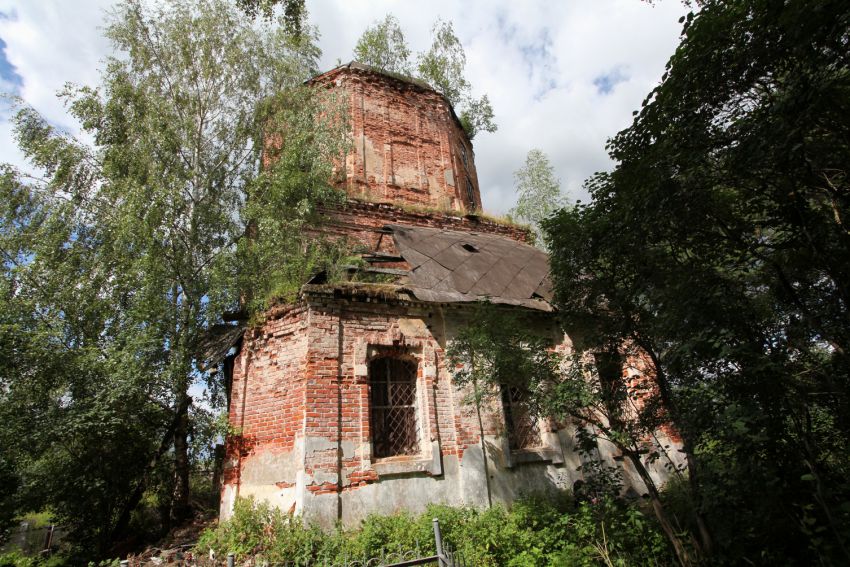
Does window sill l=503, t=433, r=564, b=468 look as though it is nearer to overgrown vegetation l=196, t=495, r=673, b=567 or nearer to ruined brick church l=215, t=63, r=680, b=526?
ruined brick church l=215, t=63, r=680, b=526

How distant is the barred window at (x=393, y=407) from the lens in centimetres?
773

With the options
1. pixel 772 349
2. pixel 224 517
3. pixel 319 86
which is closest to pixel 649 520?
pixel 772 349

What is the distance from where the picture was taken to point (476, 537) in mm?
6254

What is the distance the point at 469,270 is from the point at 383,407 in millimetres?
3575

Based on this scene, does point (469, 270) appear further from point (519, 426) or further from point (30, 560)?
point (30, 560)

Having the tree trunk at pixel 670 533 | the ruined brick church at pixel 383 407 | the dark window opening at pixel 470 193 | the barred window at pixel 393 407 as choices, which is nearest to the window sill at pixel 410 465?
the ruined brick church at pixel 383 407

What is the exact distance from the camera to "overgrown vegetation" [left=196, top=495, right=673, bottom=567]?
19.4ft

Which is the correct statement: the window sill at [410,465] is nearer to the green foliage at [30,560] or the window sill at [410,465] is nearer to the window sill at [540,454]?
the window sill at [540,454]

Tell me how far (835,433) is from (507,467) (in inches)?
179

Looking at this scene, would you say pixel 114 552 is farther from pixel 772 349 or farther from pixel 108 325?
pixel 772 349

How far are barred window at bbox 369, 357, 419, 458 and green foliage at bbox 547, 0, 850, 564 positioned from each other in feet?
13.4

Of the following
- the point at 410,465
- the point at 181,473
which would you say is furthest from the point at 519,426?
the point at 181,473

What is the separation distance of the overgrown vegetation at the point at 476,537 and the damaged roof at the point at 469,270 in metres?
3.56

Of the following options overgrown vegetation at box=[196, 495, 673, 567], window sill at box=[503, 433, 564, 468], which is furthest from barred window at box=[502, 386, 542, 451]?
overgrown vegetation at box=[196, 495, 673, 567]
